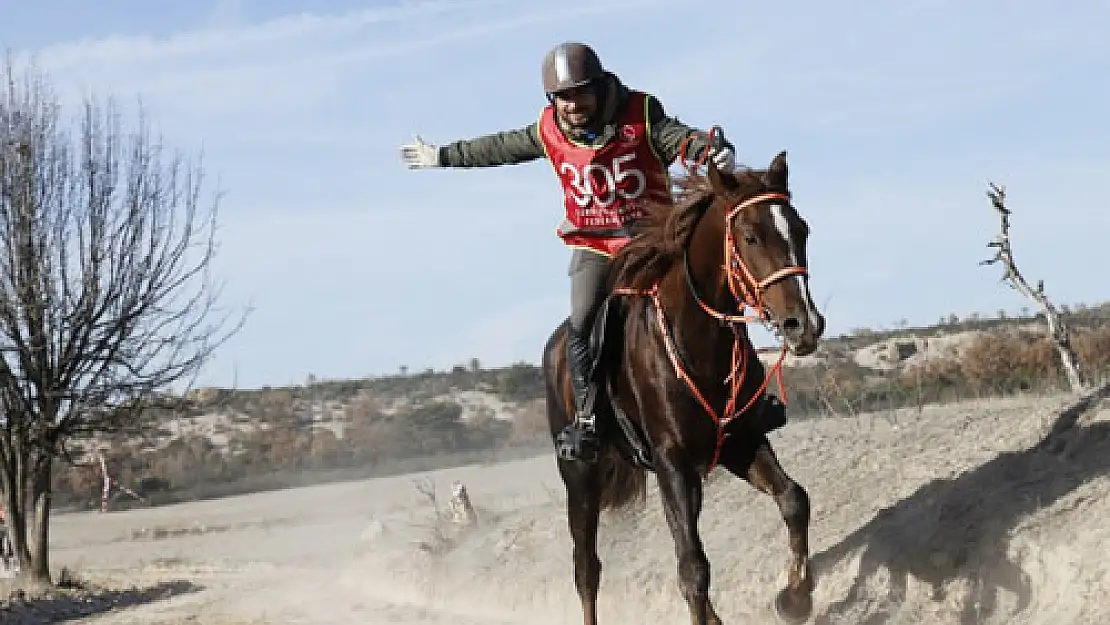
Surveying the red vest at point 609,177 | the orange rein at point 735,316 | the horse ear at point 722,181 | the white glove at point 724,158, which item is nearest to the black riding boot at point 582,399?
the orange rein at point 735,316

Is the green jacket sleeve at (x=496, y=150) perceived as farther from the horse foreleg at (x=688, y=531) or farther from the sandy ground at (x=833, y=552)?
the sandy ground at (x=833, y=552)

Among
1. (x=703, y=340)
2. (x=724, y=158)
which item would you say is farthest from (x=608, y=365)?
(x=724, y=158)

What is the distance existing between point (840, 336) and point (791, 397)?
23285 mm

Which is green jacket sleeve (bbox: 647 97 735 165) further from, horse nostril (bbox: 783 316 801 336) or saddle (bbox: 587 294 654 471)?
horse nostril (bbox: 783 316 801 336)

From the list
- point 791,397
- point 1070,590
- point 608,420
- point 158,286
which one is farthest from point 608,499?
point 791,397

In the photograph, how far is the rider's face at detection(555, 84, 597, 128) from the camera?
845 cm

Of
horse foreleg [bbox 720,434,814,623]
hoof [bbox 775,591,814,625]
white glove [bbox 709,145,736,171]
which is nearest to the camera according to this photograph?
white glove [bbox 709,145,736,171]

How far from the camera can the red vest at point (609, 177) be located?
859 cm

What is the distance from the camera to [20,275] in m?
18.8

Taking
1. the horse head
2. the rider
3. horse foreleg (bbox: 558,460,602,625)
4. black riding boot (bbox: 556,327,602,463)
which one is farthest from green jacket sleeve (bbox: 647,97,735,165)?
horse foreleg (bbox: 558,460,602,625)

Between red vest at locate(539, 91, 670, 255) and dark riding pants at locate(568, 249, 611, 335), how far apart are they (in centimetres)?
10

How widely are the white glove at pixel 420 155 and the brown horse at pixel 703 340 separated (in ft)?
5.80

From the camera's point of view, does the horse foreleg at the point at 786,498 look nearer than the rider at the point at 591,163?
Yes

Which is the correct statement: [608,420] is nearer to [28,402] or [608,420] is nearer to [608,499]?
[608,499]
